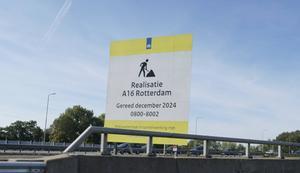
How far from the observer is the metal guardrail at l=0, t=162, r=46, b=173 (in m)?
4.42

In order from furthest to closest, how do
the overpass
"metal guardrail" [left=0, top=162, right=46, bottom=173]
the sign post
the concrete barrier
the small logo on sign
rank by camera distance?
the small logo on sign → the sign post → the concrete barrier → the overpass → "metal guardrail" [left=0, top=162, right=46, bottom=173]

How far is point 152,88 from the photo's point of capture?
9.84 metres

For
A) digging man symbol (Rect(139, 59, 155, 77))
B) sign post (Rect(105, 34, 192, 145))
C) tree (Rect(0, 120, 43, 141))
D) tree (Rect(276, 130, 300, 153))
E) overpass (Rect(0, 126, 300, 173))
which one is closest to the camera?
overpass (Rect(0, 126, 300, 173))

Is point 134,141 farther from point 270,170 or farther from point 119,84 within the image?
point 270,170

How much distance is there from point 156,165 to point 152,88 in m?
3.37

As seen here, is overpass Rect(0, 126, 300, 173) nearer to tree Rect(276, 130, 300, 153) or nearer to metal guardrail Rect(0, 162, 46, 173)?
metal guardrail Rect(0, 162, 46, 173)

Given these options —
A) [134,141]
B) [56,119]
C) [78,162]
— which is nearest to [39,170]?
[78,162]

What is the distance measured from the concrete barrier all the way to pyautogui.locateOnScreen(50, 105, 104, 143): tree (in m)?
85.0

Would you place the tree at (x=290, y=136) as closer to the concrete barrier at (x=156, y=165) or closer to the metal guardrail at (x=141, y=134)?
the concrete barrier at (x=156, y=165)

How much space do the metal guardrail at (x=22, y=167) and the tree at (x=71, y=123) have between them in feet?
291

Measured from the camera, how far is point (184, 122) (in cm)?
959

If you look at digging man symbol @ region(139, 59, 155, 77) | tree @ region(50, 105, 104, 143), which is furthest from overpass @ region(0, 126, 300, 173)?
tree @ region(50, 105, 104, 143)

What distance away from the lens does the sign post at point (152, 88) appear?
970 cm

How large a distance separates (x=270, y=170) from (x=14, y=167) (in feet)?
22.3
